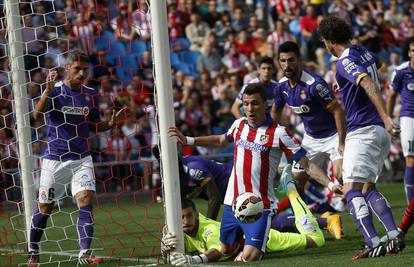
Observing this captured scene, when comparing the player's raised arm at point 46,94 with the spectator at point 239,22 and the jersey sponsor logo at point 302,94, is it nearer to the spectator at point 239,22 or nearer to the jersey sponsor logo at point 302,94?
the jersey sponsor logo at point 302,94

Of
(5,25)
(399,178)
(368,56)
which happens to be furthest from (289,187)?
(399,178)

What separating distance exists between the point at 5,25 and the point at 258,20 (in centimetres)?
1484

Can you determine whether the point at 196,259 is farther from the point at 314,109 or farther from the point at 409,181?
the point at 409,181

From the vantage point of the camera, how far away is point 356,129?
28.8 feet

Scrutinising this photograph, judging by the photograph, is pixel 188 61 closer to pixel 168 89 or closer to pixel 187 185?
pixel 187 185

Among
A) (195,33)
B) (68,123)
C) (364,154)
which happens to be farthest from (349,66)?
(195,33)

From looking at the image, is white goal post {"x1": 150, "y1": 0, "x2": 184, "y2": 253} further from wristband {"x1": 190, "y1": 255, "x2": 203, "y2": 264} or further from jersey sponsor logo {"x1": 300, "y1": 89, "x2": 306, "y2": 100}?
jersey sponsor logo {"x1": 300, "y1": 89, "x2": 306, "y2": 100}

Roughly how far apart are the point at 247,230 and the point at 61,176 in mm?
2177

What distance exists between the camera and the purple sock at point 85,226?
9.55m

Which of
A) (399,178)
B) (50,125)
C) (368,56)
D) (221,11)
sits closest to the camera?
(368,56)

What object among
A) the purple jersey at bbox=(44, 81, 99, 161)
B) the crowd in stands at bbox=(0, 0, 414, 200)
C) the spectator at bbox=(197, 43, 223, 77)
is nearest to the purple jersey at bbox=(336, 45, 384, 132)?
the purple jersey at bbox=(44, 81, 99, 161)

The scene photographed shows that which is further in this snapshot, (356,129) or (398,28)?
(398,28)

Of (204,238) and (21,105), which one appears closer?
(204,238)

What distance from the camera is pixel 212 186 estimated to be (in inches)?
408
